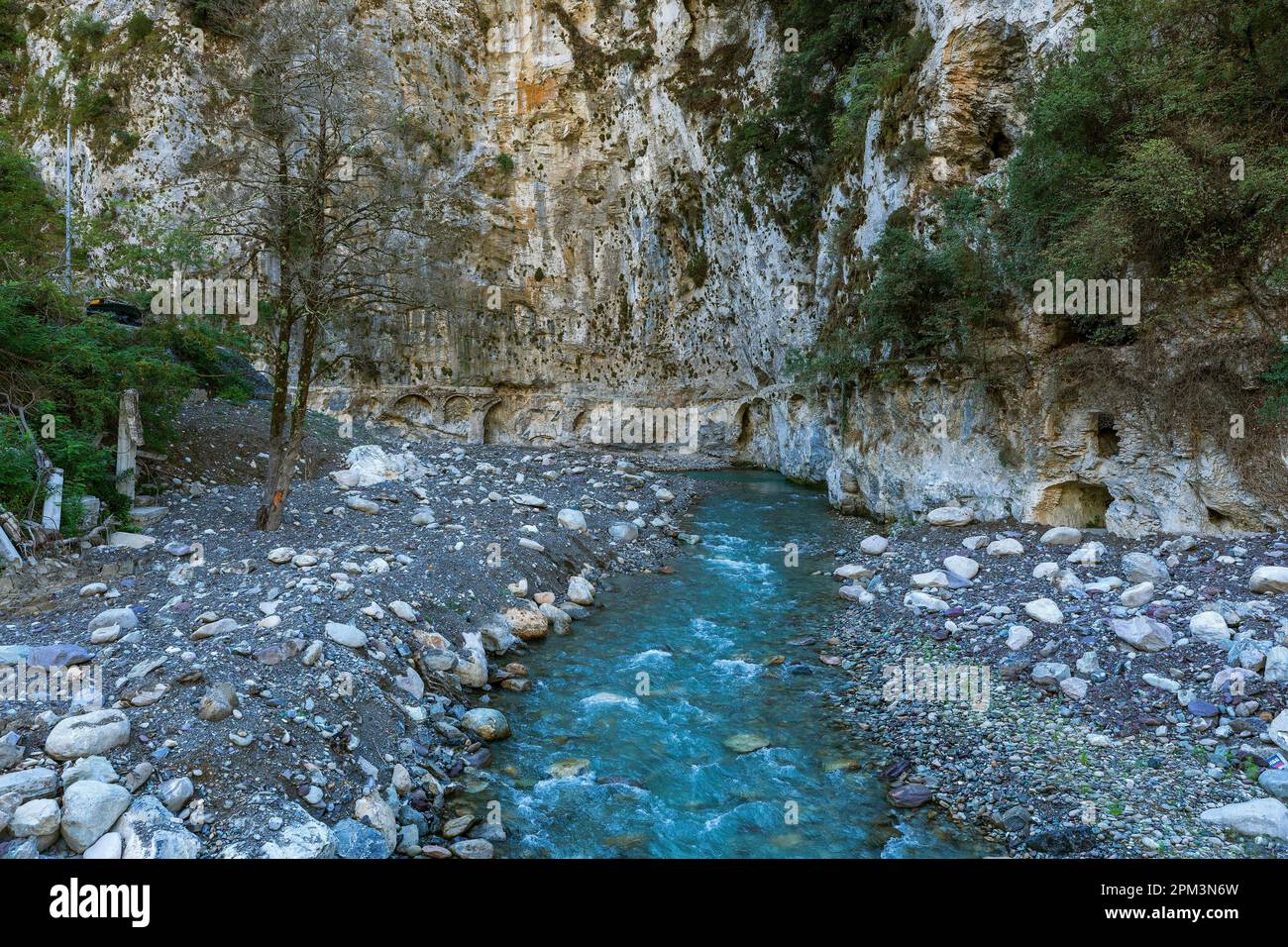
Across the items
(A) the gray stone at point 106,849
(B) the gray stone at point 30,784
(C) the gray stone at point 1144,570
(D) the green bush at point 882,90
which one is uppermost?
(D) the green bush at point 882,90

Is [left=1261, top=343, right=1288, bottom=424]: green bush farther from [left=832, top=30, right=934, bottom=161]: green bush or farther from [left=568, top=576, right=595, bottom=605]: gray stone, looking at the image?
[left=568, top=576, right=595, bottom=605]: gray stone

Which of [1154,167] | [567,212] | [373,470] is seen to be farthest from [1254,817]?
[567,212]

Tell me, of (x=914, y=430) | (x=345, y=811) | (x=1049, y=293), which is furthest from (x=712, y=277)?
(x=345, y=811)

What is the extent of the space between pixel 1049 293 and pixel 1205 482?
3.69 meters

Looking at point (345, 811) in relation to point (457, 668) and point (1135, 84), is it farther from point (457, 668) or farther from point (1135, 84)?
point (1135, 84)

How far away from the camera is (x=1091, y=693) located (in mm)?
6250

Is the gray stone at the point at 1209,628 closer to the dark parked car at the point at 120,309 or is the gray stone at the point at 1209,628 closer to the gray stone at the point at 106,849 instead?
the gray stone at the point at 106,849

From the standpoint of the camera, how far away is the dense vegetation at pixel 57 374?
8734mm

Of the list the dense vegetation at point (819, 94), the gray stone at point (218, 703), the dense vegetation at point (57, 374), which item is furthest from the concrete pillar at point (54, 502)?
the dense vegetation at point (819, 94)

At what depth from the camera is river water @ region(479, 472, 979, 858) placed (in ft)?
16.1

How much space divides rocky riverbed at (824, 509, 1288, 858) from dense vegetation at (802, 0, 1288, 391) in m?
3.35

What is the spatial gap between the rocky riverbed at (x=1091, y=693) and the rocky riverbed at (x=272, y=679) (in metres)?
4.05

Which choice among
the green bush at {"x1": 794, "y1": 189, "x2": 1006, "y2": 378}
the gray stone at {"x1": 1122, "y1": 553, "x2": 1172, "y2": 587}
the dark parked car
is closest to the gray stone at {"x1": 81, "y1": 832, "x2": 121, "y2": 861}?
the gray stone at {"x1": 1122, "y1": 553, "x2": 1172, "y2": 587}

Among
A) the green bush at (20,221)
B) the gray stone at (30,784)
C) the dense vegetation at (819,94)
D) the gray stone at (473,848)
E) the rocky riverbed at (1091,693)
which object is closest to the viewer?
the gray stone at (30,784)
